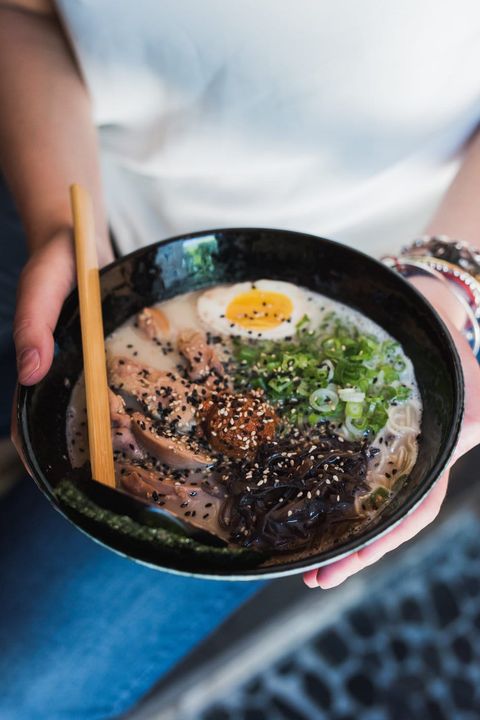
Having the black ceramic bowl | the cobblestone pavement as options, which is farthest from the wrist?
the cobblestone pavement

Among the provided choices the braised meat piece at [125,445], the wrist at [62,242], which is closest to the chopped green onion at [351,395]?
the braised meat piece at [125,445]

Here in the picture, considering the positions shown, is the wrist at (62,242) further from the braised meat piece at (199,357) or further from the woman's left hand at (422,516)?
the woman's left hand at (422,516)

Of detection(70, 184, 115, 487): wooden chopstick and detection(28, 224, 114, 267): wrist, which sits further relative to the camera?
detection(28, 224, 114, 267): wrist

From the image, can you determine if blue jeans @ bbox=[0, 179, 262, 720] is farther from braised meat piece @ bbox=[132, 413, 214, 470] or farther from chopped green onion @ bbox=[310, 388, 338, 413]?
chopped green onion @ bbox=[310, 388, 338, 413]

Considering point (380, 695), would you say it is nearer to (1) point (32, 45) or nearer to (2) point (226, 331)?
(2) point (226, 331)

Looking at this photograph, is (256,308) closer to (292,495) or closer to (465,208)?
(292,495)

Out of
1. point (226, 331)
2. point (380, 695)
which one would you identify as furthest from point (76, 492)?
point (380, 695)
